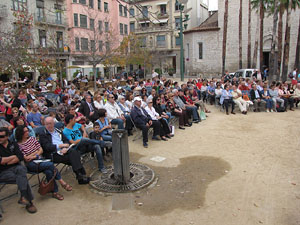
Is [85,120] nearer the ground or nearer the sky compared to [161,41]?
nearer the ground

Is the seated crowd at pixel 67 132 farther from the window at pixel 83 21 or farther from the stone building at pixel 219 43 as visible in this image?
the window at pixel 83 21

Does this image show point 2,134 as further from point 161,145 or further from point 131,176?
point 161,145

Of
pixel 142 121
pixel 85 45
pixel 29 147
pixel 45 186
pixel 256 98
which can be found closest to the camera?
pixel 45 186

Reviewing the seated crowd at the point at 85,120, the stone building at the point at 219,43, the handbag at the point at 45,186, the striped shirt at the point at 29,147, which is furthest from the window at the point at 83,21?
the handbag at the point at 45,186

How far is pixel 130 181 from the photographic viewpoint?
17.5 ft

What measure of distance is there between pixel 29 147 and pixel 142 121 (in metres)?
3.71

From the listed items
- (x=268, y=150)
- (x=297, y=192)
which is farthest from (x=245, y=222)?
(x=268, y=150)

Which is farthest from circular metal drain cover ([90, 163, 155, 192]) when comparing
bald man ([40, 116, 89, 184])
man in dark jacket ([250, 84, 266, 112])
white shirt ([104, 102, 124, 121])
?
man in dark jacket ([250, 84, 266, 112])

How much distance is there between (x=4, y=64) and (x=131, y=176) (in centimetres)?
1007

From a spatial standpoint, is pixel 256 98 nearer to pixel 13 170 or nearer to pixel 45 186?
pixel 45 186

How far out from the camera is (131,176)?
5.61 m

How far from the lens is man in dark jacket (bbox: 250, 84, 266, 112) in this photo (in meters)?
12.4

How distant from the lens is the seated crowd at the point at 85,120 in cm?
467

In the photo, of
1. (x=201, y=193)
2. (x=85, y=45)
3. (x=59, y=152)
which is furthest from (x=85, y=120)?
(x=85, y=45)
